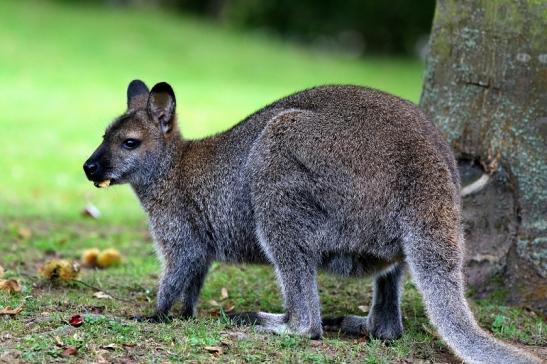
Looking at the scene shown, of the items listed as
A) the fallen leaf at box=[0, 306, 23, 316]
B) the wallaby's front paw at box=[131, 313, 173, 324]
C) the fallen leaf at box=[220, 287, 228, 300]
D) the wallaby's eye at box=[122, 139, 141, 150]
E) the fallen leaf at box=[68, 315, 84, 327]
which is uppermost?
the wallaby's eye at box=[122, 139, 141, 150]

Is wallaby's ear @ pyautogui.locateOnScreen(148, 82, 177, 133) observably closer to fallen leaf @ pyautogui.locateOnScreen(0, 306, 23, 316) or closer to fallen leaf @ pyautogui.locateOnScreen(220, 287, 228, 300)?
fallen leaf @ pyautogui.locateOnScreen(220, 287, 228, 300)

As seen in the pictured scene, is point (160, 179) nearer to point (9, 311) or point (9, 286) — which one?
point (9, 286)

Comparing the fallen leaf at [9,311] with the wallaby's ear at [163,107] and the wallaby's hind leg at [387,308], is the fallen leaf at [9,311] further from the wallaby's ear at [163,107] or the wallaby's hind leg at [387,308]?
the wallaby's hind leg at [387,308]

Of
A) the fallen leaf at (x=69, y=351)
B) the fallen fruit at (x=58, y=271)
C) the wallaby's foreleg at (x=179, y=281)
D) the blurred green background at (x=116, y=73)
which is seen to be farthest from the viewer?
the blurred green background at (x=116, y=73)

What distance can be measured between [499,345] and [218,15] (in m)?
30.4

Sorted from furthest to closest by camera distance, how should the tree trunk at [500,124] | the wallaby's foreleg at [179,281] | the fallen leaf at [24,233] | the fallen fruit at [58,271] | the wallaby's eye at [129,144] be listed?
1. the fallen leaf at [24,233]
2. the fallen fruit at [58,271]
3. the tree trunk at [500,124]
4. the wallaby's eye at [129,144]
5. the wallaby's foreleg at [179,281]

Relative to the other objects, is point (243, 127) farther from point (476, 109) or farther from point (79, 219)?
point (79, 219)

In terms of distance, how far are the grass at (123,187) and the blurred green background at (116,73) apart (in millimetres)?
57

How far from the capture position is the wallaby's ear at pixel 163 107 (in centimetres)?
660

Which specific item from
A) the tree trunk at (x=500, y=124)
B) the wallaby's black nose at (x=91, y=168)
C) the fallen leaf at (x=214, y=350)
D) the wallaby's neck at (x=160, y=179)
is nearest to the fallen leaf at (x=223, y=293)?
the wallaby's neck at (x=160, y=179)

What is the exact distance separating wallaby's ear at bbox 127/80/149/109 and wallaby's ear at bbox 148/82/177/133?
174 mm

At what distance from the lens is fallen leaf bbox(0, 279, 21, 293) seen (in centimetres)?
645

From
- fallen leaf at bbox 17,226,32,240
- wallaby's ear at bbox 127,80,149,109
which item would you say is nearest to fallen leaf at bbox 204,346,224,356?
wallaby's ear at bbox 127,80,149,109

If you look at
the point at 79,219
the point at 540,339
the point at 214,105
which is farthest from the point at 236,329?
the point at 214,105
